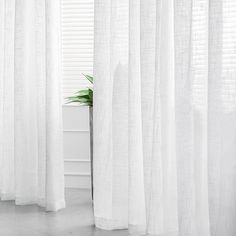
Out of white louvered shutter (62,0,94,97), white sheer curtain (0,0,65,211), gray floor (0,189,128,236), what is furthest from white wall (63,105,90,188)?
white sheer curtain (0,0,65,211)

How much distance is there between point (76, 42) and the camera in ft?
11.9

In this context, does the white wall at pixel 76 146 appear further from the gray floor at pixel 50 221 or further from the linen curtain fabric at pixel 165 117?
the linen curtain fabric at pixel 165 117

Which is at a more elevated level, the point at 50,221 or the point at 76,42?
the point at 76,42

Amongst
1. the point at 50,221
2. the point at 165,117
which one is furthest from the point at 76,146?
the point at 165,117

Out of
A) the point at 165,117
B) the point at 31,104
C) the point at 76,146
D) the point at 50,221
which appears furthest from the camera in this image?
the point at 76,146

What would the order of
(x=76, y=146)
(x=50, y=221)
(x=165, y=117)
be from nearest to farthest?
1. (x=165, y=117)
2. (x=50, y=221)
3. (x=76, y=146)

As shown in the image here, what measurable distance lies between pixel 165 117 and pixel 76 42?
1546 mm

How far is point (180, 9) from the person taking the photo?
212 centimetres

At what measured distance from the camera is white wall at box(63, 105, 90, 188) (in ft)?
11.7

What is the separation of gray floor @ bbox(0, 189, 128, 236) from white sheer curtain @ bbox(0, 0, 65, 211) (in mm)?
88

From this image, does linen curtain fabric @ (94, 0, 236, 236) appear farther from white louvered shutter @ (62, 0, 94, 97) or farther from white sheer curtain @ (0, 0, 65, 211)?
white louvered shutter @ (62, 0, 94, 97)

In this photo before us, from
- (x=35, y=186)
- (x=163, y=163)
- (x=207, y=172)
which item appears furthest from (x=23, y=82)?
(x=207, y=172)

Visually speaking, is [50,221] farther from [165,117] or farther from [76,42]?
[76,42]

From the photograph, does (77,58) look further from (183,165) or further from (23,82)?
(183,165)
